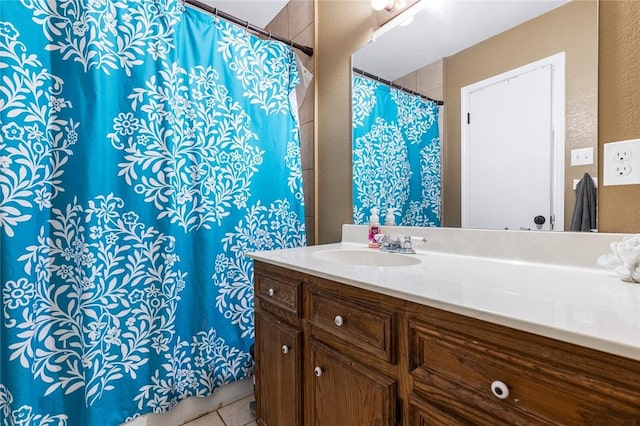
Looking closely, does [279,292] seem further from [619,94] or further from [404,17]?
[404,17]

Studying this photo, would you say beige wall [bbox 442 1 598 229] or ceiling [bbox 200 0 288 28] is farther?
ceiling [bbox 200 0 288 28]

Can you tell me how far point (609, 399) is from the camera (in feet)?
1.37

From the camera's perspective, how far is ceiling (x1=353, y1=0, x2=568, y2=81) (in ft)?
3.35

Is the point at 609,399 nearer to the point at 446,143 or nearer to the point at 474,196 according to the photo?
the point at 474,196

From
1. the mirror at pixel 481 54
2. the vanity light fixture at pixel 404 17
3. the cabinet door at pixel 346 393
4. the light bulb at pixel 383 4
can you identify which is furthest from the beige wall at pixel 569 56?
the cabinet door at pixel 346 393

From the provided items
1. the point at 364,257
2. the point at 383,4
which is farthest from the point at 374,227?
the point at 383,4

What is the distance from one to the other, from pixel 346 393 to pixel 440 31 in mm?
1413

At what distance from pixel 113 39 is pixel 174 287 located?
111 centimetres

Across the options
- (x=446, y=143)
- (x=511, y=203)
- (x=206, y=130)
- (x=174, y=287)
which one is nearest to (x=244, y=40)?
(x=206, y=130)

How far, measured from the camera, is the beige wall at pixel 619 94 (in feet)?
2.59

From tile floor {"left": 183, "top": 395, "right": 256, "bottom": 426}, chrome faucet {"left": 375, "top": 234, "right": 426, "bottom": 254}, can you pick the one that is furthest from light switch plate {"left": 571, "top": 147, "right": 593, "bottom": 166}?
tile floor {"left": 183, "top": 395, "right": 256, "bottom": 426}

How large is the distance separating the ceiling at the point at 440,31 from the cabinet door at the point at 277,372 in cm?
127

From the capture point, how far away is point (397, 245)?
1.27 meters

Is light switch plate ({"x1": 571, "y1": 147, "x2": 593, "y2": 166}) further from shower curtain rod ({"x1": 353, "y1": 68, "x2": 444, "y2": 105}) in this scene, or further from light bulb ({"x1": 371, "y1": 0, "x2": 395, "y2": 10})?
light bulb ({"x1": 371, "y1": 0, "x2": 395, "y2": 10})
